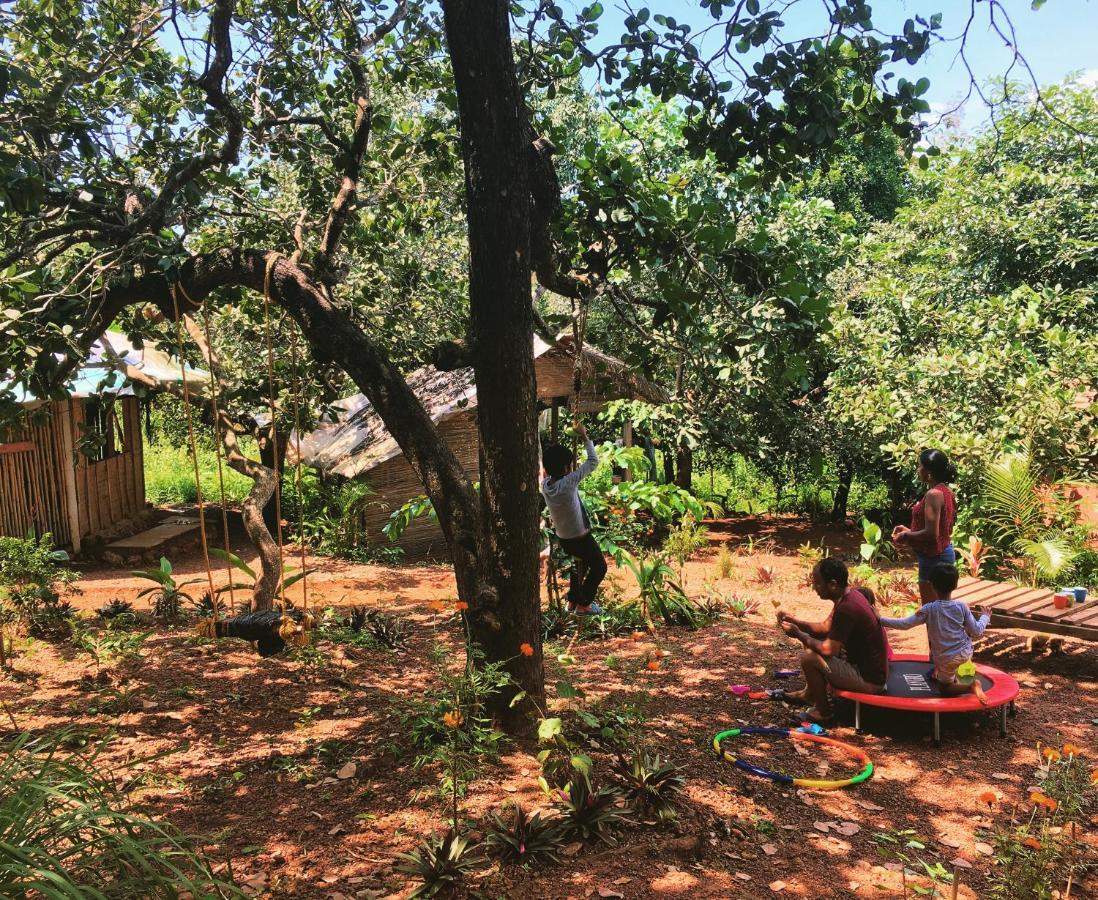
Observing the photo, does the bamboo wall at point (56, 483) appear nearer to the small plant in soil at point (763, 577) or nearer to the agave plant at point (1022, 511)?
the small plant in soil at point (763, 577)

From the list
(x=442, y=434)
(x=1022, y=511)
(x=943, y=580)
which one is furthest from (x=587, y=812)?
(x=442, y=434)

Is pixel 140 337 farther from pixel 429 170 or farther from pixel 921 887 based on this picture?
pixel 921 887

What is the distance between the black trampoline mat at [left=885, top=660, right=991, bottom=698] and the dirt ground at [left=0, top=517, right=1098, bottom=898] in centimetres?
24

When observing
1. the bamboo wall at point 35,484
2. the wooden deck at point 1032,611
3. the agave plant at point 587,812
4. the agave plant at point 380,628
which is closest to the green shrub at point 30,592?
the agave plant at point 380,628

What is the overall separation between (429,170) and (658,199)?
314 centimetres

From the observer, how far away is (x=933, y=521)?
6145 millimetres

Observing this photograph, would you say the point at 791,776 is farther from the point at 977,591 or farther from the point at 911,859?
the point at 977,591

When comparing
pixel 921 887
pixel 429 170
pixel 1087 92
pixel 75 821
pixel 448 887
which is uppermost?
pixel 1087 92

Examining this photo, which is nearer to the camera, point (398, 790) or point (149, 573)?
point (398, 790)

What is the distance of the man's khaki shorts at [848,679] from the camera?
17.2 feet

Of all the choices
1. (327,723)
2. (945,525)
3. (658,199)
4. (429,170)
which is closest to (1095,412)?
(945,525)

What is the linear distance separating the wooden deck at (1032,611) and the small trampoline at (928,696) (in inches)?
37.5

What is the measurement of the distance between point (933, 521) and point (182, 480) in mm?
14938

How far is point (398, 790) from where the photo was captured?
4238mm
